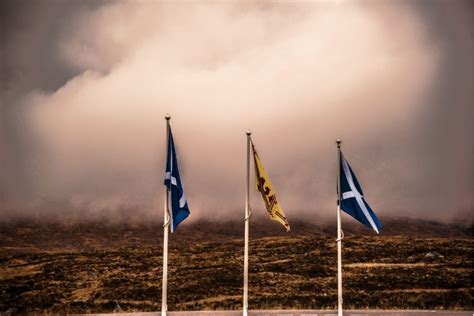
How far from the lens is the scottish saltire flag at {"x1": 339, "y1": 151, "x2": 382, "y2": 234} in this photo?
17.2 meters

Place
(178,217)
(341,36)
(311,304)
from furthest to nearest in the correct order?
(341,36) < (311,304) < (178,217)

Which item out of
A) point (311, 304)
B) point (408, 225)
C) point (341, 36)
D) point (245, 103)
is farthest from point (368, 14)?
point (311, 304)

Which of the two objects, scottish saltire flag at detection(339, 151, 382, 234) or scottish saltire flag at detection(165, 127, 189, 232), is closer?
scottish saltire flag at detection(165, 127, 189, 232)

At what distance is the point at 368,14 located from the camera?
66.8 feet

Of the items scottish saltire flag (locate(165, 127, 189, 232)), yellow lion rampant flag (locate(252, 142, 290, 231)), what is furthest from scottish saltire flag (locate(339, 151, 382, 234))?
scottish saltire flag (locate(165, 127, 189, 232))

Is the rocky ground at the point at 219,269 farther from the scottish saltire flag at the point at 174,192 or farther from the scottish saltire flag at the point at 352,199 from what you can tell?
the scottish saltire flag at the point at 174,192

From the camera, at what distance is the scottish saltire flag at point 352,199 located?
1716cm

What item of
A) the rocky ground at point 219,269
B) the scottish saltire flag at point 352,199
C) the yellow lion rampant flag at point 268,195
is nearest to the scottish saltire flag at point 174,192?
the yellow lion rampant flag at point 268,195

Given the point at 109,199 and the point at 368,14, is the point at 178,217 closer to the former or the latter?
the point at 109,199

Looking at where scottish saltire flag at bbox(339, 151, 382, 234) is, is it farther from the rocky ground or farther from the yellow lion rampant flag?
the rocky ground

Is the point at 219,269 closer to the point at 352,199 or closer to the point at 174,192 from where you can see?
the point at 174,192

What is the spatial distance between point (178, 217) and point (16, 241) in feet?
15.5

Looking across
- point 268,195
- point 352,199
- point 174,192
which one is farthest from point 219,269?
point 352,199

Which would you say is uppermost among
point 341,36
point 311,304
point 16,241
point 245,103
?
point 341,36
